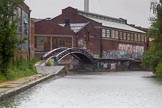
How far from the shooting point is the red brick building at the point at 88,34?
362ft

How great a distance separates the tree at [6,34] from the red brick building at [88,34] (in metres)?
64.1

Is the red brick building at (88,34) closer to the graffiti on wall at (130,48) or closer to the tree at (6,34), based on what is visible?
the graffiti on wall at (130,48)

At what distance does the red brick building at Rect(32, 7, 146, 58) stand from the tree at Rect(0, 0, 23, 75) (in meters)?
64.1

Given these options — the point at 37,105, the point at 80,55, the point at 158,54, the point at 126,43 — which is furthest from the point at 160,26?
the point at 126,43

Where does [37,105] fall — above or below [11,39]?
below

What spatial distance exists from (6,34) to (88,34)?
77.8 m

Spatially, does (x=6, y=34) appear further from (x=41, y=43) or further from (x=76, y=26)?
(x=76, y=26)

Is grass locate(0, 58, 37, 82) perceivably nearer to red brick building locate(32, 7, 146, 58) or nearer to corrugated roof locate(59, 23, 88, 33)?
red brick building locate(32, 7, 146, 58)

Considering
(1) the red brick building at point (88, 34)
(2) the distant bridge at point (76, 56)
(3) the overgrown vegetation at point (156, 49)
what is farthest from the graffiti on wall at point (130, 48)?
(3) the overgrown vegetation at point (156, 49)

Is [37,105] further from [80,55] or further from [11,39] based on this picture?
[80,55]

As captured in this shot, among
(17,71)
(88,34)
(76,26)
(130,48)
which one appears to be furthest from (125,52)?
(17,71)

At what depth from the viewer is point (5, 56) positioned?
40.7 meters

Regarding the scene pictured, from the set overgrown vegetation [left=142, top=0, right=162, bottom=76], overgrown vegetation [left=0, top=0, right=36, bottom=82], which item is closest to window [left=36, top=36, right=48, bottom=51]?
overgrown vegetation [left=142, top=0, right=162, bottom=76]

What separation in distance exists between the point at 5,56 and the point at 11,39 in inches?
65.3
